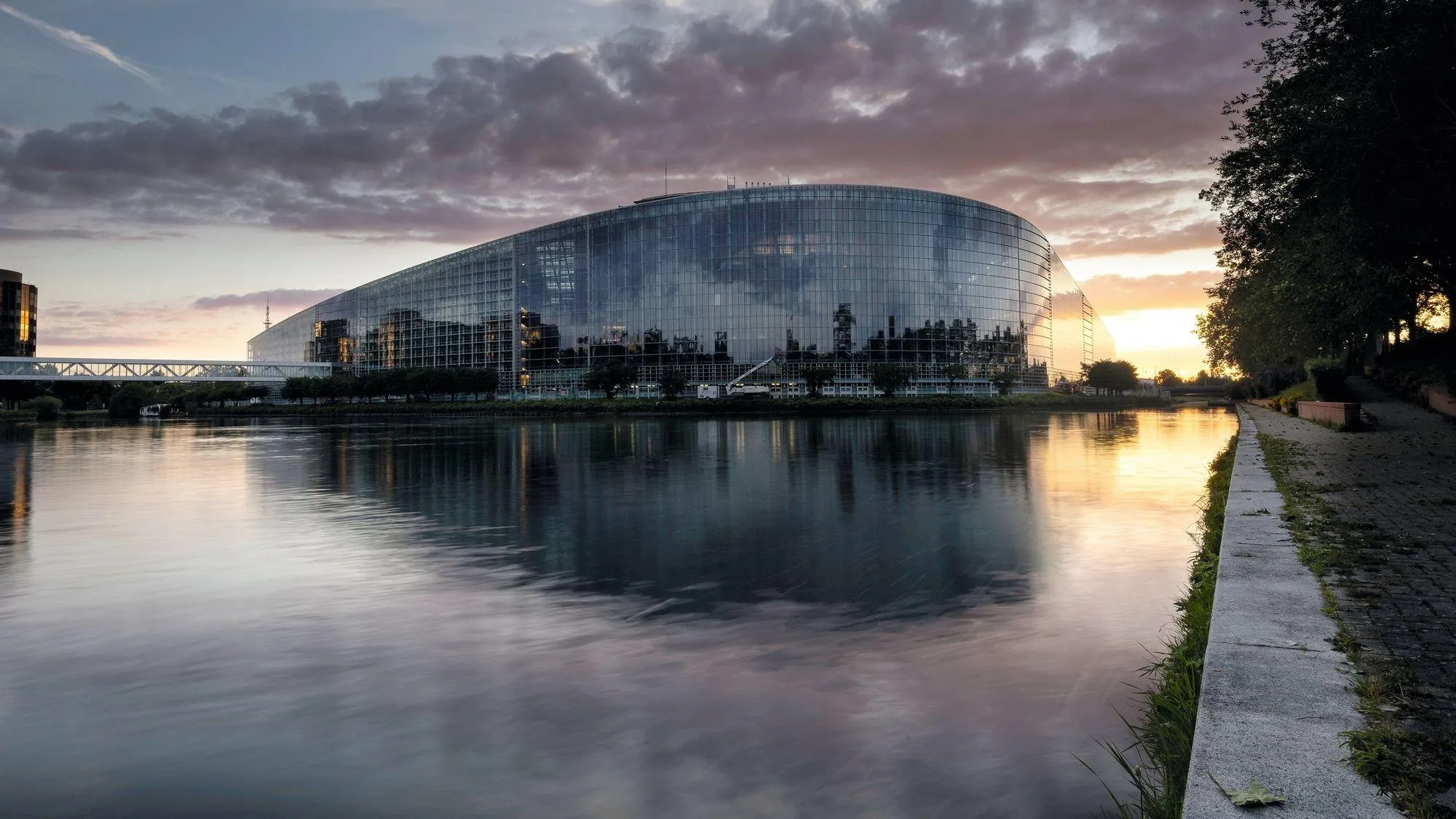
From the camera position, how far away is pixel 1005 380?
149m

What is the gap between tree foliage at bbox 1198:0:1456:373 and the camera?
20.2 metres

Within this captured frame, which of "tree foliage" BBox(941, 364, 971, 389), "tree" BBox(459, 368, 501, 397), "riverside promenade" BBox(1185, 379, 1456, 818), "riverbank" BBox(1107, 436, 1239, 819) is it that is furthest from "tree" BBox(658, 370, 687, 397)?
"riverbank" BBox(1107, 436, 1239, 819)

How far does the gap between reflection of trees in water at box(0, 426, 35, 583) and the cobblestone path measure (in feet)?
54.1

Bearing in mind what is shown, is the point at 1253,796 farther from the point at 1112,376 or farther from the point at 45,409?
the point at 1112,376

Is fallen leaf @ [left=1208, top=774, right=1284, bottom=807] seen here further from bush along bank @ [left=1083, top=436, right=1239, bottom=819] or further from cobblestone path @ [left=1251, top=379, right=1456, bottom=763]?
cobblestone path @ [left=1251, top=379, right=1456, bottom=763]

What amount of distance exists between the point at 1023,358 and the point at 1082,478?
159 m

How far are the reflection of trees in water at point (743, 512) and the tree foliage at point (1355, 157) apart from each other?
11.0m

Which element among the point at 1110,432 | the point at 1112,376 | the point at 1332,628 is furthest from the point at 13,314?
the point at 1332,628

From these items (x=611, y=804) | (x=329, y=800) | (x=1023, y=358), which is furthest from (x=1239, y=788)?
(x=1023, y=358)

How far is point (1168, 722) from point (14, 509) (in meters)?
24.8

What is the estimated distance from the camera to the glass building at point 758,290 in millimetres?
152375

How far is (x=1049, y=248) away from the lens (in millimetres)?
193500

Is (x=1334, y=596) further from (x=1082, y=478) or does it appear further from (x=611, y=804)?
(x=1082, y=478)

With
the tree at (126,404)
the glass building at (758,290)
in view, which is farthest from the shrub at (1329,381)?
the tree at (126,404)
